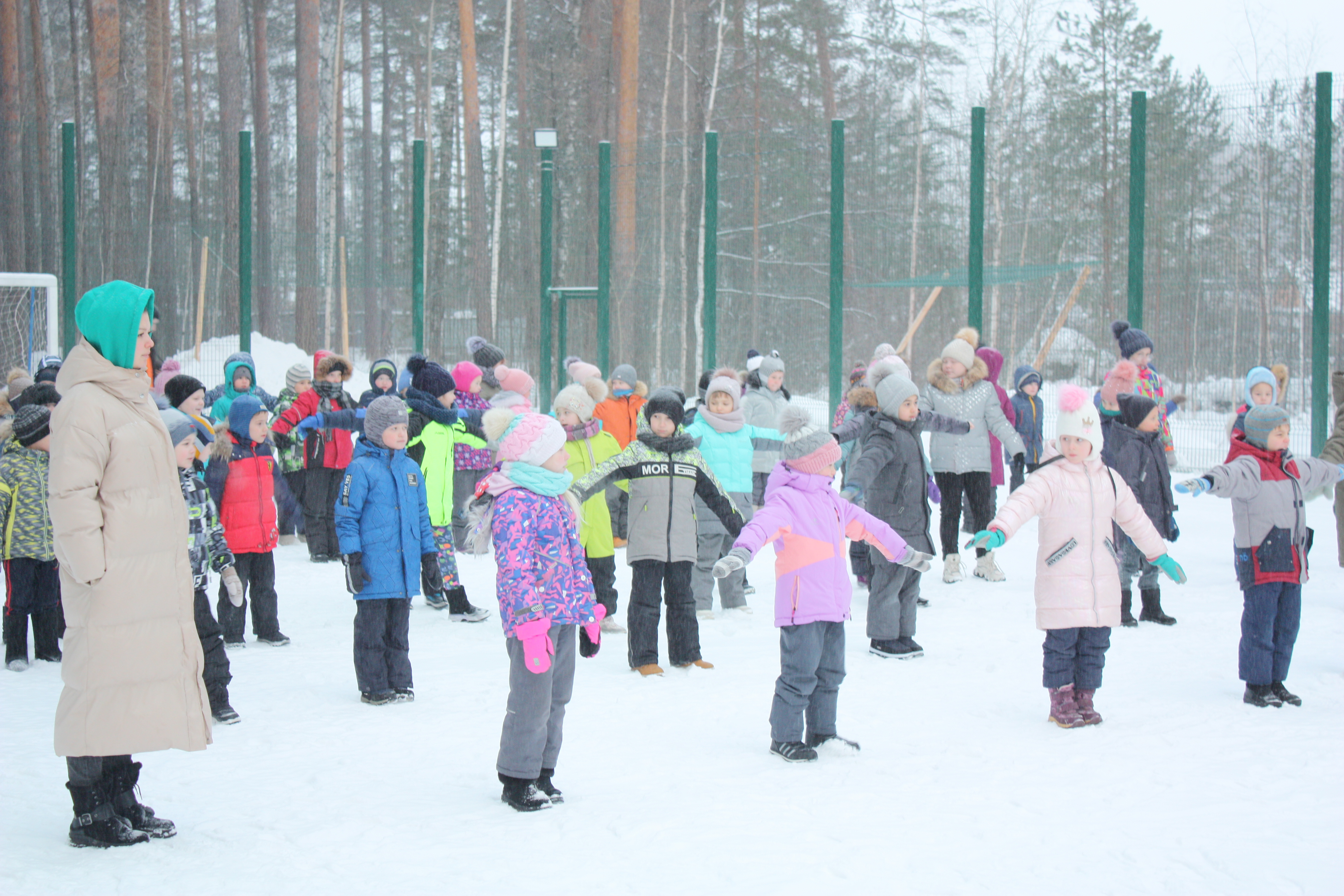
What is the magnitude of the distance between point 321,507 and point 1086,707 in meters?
6.99

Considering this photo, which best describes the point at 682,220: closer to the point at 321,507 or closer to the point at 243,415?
the point at 321,507

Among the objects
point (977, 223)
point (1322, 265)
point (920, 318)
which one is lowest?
point (920, 318)

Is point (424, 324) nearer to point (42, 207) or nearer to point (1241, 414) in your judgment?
point (42, 207)

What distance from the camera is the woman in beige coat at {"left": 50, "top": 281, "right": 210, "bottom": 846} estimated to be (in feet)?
12.6

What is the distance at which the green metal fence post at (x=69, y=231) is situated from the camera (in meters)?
15.3

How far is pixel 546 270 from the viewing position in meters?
16.2

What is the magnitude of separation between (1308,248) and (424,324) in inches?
433

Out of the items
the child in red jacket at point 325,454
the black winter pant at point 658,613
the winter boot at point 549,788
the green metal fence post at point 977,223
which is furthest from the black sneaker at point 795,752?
the green metal fence post at point 977,223

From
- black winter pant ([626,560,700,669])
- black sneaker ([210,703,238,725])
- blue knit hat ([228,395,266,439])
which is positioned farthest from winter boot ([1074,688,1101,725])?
blue knit hat ([228,395,266,439])

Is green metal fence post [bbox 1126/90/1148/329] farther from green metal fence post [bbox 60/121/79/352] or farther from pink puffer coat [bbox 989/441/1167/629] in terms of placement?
Result: green metal fence post [bbox 60/121/79/352]

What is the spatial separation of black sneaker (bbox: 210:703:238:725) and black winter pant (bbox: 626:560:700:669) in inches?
85.0

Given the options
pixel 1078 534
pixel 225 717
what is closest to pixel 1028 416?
pixel 1078 534

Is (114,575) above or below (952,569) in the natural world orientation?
above

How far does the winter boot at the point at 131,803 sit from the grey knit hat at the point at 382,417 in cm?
242
